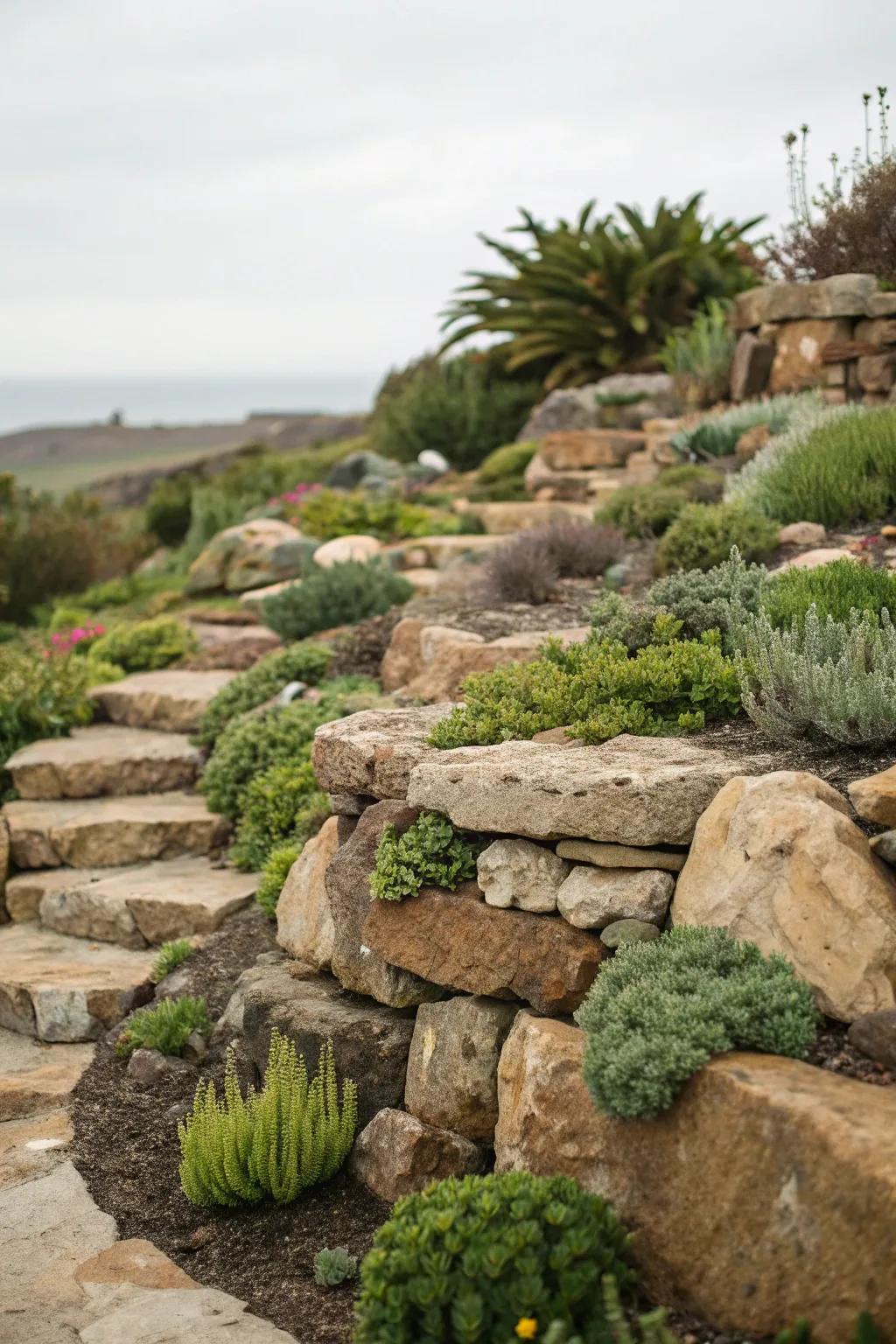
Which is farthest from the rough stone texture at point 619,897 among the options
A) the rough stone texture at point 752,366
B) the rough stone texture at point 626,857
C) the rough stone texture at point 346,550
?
the rough stone texture at point 752,366

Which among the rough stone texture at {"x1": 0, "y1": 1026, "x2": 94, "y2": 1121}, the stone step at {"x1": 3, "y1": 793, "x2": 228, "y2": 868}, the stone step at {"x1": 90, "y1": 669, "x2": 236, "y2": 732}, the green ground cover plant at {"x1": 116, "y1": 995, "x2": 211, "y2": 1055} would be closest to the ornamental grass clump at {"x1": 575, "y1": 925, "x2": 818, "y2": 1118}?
the green ground cover plant at {"x1": 116, "y1": 995, "x2": 211, "y2": 1055}

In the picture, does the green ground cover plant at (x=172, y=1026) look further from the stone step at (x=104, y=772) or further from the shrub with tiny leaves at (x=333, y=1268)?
the stone step at (x=104, y=772)

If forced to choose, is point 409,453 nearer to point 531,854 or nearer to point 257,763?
point 257,763

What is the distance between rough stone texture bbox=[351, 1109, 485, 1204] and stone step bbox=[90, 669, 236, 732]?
5.13m

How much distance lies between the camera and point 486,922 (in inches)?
191

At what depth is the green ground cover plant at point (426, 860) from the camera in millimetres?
5051

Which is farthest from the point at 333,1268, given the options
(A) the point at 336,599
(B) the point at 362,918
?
(A) the point at 336,599

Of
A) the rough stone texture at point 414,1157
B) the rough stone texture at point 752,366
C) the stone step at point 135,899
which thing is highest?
the rough stone texture at point 752,366

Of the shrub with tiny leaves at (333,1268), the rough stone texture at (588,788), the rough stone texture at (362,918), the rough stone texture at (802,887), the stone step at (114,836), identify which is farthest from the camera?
the stone step at (114,836)

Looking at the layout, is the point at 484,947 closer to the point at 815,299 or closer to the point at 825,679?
the point at 825,679

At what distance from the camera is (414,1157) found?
15.3 feet

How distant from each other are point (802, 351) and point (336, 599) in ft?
17.6

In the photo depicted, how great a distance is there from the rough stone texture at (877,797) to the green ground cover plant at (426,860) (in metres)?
1.58

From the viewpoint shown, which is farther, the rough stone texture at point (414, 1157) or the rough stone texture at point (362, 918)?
the rough stone texture at point (362, 918)
